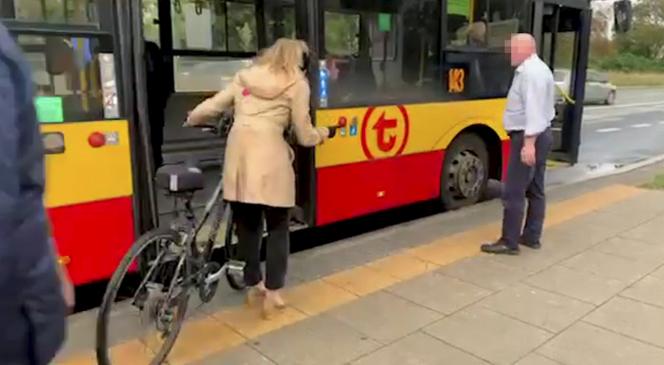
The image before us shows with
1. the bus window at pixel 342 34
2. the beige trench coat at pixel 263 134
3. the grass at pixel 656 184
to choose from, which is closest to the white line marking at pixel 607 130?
the grass at pixel 656 184

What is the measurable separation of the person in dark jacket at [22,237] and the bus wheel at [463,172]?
17.1 ft

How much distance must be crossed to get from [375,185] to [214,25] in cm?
337

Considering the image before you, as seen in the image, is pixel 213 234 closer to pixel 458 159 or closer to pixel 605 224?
pixel 458 159

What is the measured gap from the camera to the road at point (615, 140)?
1006cm

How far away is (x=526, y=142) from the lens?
4.77 metres

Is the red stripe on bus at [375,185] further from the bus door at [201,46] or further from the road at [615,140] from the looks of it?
the road at [615,140]

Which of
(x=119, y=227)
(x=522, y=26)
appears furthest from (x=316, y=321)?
(x=522, y=26)

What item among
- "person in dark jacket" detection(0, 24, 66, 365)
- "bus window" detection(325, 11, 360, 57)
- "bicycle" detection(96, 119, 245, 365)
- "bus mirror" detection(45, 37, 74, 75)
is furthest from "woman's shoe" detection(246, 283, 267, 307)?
"person in dark jacket" detection(0, 24, 66, 365)

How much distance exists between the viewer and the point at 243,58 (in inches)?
312

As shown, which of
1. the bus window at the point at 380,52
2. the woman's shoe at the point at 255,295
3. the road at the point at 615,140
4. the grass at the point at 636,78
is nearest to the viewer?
the woman's shoe at the point at 255,295

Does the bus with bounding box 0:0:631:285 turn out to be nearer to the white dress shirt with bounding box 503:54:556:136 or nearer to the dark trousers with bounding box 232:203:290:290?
the dark trousers with bounding box 232:203:290:290

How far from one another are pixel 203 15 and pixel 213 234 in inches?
178

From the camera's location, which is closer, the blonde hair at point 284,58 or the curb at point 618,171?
the blonde hair at point 284,58

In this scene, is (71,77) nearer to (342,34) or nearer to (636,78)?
(342,34)
